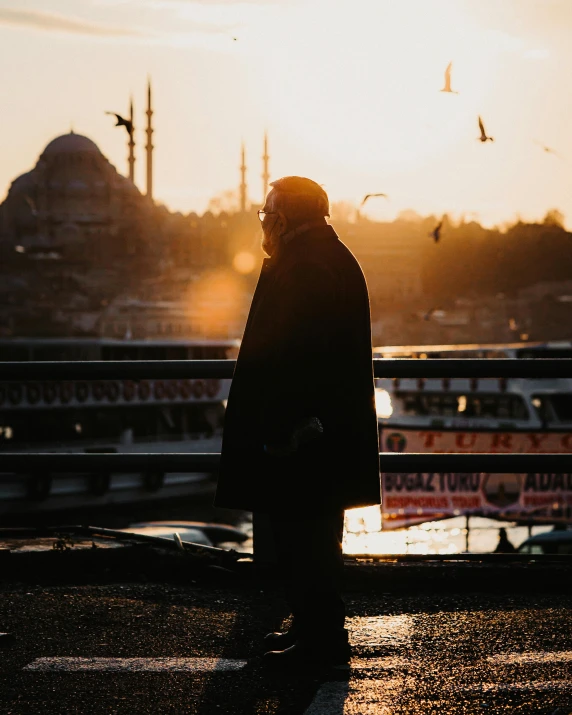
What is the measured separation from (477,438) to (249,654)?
907 inches

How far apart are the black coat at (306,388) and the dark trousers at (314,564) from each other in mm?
63

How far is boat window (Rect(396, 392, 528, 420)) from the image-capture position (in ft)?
101

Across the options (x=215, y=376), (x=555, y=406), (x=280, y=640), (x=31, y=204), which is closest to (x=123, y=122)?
(x=215, y=376)

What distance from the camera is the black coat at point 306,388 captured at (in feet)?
11.9

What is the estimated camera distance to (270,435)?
142 inches

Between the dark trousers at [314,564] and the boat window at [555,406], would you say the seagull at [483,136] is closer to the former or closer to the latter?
the dark trousers at [314,564]

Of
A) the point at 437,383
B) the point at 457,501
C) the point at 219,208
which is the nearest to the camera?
the point at 457,501

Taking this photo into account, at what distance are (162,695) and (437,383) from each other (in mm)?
29228

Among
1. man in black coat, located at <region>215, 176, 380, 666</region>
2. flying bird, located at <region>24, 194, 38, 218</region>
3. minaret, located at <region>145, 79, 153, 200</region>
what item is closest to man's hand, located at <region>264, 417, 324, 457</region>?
man in black coat, located at <region>215, 176, 380, 666</region>

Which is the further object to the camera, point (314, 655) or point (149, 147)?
point (149, 147)

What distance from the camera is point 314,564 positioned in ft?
12.2

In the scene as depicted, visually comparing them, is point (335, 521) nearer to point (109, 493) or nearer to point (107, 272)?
point (109, 493)

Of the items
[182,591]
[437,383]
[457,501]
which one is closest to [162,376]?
[182,591]

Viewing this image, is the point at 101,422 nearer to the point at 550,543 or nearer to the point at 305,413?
the point at 550,543
